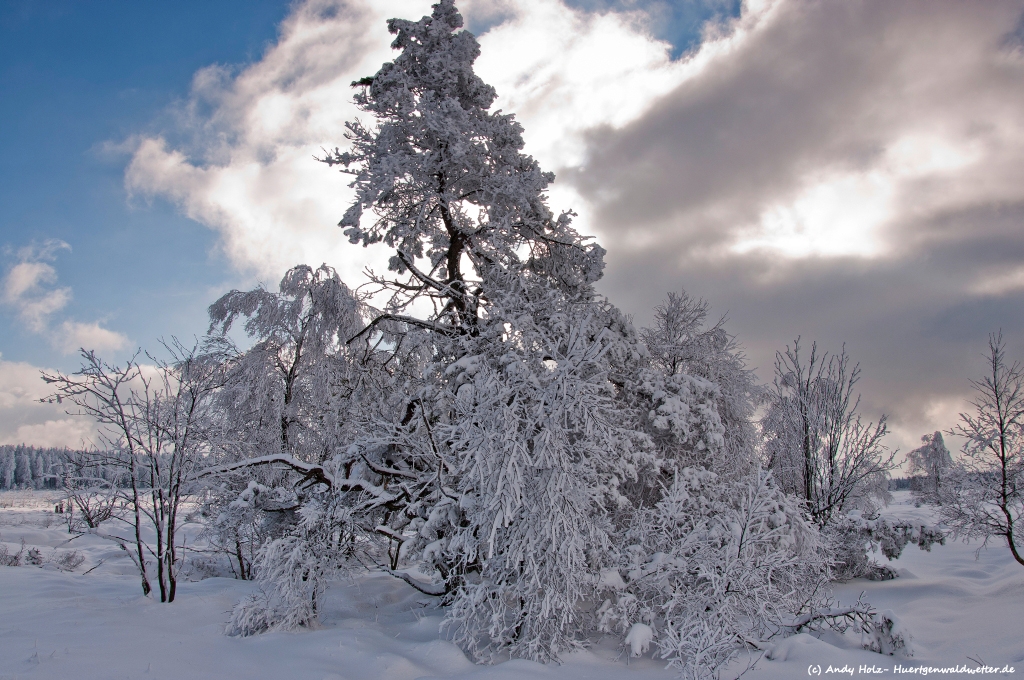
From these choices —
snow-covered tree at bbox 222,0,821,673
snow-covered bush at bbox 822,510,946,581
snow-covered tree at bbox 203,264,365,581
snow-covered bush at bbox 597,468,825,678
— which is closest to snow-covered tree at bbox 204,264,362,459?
snow-covered tree at bbox 203,264,365,581

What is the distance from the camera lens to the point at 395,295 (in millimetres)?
10227

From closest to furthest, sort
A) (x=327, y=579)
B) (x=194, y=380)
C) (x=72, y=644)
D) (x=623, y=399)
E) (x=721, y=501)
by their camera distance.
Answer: (x=72, y=644), (x=327, y=579), (x=194, y=380), (x=721, y=501), (x=623, y=399)

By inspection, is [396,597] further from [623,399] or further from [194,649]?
A: [623,399]

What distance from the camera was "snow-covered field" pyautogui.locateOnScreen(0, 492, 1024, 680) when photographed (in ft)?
19.2

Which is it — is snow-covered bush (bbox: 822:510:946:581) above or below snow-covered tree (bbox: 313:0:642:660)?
below

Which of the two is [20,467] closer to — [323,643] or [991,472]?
[323,643]

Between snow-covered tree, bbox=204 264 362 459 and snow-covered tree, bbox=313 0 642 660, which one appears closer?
snow-covered tree, bbox=313 0 642 660

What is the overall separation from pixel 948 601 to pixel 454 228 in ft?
46.6

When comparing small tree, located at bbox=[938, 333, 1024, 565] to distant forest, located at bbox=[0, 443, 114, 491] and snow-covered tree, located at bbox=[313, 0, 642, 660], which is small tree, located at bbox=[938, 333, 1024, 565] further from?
distant forest, located at bbox=[0, 443, 114, 491]

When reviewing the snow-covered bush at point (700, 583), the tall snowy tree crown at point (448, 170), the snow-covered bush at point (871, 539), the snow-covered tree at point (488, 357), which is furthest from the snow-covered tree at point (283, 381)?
the snow-covered bush at point (871, 539)

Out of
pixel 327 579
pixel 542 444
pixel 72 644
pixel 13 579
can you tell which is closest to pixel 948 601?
pixel 542 444

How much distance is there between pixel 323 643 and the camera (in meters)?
7.21

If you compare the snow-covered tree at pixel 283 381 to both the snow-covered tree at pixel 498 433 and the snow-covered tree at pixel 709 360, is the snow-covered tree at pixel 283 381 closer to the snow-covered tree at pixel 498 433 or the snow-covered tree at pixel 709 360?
the snow-covered tree at pixel 498 433

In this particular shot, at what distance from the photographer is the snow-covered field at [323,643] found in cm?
587
